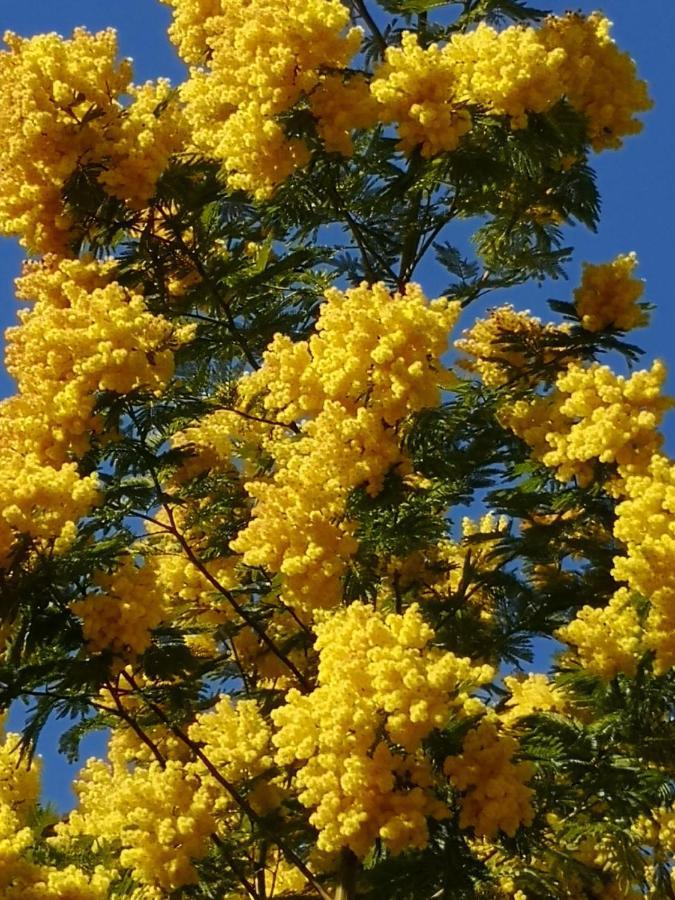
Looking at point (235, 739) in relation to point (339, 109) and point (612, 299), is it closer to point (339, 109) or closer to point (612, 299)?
point (612, 299)

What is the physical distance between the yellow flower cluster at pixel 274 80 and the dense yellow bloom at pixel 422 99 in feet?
0.61

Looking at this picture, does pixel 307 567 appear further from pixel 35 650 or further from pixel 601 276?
pixel 601 276

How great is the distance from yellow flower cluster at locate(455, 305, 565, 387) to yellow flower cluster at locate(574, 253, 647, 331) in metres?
0.28

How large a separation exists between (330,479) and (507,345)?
256 cm

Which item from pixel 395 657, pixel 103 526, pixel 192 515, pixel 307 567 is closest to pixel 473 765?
pixel 395 657

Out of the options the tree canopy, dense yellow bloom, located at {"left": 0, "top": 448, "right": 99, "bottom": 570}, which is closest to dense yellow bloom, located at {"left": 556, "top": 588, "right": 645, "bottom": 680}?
the tree canopy

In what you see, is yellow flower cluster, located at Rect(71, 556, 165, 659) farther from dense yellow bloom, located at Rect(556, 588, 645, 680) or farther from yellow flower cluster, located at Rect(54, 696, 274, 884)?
dense yellow bloom, located at Rect(556, 588, 645, 680)

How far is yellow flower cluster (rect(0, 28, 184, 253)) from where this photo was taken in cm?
695

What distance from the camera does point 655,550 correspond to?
5.54m

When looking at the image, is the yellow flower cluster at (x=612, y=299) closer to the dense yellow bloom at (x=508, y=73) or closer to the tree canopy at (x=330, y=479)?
the tree canopy at (x=330, y=479)

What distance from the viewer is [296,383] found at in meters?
6.25

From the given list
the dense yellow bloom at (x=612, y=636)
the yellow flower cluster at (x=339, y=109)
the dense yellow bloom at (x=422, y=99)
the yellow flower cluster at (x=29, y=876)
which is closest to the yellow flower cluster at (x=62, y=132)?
the yellow flower cluster at (x=339, y=109)

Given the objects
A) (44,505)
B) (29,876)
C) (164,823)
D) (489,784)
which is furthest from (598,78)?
(29,876)

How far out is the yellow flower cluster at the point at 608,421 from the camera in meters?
6.11
